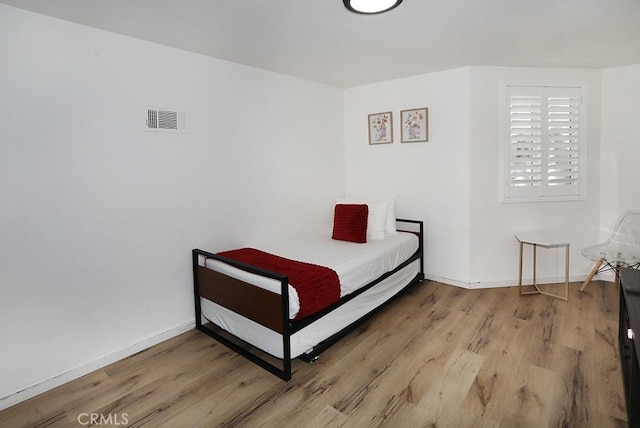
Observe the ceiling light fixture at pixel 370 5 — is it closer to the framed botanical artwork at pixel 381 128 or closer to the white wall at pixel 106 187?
the white wall at pixel 106 187

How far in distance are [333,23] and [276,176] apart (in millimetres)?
1595

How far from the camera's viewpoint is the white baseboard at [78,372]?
2.10 metres

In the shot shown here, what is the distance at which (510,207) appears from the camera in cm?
372

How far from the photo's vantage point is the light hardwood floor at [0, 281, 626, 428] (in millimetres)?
1910

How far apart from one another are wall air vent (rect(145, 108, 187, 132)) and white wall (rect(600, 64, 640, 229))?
4.16m

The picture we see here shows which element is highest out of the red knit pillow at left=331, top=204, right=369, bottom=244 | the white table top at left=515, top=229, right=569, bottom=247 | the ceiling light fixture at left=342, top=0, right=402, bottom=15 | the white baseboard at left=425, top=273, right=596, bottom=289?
the ceiling light fixture at left=342, top=0, right=402, bottom=15

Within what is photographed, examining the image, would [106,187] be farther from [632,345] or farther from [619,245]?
[619,245]

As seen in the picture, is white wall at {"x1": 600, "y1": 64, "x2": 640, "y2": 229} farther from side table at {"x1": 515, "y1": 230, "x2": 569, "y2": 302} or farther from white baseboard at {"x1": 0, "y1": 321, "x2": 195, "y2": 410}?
white baseboard at {"x1": 0, "y1": 321, "x2": 195, "y2": 410}

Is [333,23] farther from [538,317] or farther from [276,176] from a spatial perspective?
[538,317]

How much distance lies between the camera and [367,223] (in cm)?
362

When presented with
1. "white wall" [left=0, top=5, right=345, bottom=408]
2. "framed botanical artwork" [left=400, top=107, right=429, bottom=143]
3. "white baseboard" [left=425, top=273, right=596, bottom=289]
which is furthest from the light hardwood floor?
"framed botanical artwork" [left=400, top=107, right=429, bottom=143]

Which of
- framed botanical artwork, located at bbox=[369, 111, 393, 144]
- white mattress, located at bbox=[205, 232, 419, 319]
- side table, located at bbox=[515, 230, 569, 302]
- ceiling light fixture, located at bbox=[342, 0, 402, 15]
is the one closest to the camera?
ceiling light fixture, located at bbox=[342, 0, 402, 15]

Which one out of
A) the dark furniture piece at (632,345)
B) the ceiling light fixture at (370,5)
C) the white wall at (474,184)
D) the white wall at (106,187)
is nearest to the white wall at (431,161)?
the white wall at (474,184)

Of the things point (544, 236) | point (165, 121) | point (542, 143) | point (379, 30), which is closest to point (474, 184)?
point (542, 143)
